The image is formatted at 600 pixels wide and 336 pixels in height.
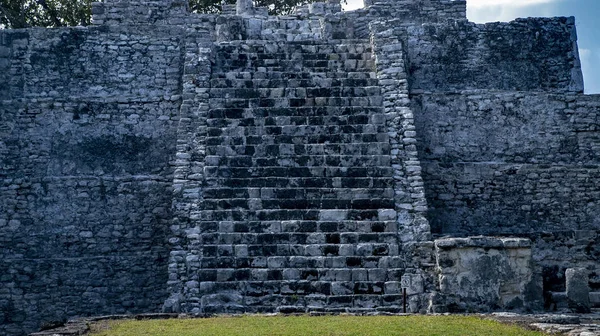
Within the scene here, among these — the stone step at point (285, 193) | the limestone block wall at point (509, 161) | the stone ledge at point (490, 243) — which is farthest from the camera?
the limestone block wall at point (509, 161)

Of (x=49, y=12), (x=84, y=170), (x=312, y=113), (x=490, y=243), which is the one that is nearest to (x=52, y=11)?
(x=49, y=12)

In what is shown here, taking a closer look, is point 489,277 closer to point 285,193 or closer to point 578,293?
point 578,293

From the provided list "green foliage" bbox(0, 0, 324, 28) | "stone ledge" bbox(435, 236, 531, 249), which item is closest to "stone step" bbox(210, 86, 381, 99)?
"stone ledge" bbox(435, 236, 531, 249)

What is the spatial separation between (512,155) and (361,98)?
3439 millimetres

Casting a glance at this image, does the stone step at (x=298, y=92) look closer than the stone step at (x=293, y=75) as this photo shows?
Yes

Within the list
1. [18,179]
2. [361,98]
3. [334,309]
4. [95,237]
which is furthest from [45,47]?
[334,309]

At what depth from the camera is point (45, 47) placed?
18641mm

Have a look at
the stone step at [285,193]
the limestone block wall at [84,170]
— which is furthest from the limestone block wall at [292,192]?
the limestone block wall at [84,170]

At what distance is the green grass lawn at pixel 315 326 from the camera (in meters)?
10.4

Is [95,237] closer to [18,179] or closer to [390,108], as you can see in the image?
[18,179]

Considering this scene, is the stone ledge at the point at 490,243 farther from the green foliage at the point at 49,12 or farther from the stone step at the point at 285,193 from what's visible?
the green foliage at the point at 49,12

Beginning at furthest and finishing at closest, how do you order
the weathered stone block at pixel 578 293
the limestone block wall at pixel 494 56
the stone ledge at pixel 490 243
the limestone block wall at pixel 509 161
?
the limestone block wall at pixel 494 56 < the limestone block wall at pixel 509 161 < the stone ledge at pixel 490 243 < the weathered stone block at pixel 578 293

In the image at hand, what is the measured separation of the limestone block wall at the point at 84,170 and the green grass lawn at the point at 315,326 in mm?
4561

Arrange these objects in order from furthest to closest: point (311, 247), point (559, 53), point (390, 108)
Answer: point (559, 53) → point (390, 108) → point (311, 247)
